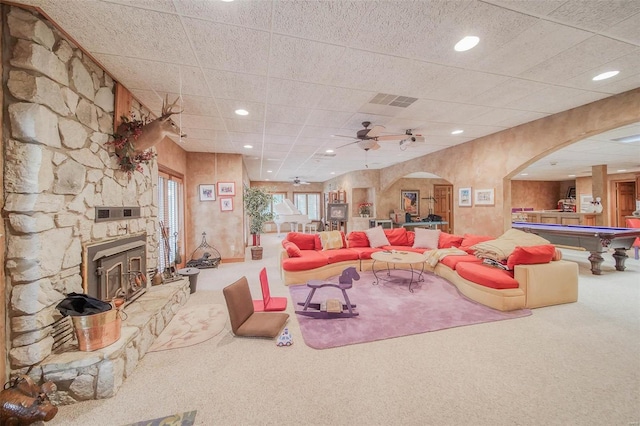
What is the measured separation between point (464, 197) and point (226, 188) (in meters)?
5.57

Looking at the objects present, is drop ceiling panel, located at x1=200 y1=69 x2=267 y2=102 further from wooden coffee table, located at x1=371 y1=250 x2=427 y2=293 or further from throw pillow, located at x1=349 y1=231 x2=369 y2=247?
throw pillow, located at x1=349 y1=231 x2=369 y2=247

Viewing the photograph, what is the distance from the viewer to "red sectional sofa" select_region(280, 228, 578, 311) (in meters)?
3.33

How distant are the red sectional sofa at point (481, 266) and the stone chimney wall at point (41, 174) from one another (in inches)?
115

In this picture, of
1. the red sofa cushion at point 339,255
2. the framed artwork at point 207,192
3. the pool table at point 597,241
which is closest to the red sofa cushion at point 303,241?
the red sofa cushion at point 339,255

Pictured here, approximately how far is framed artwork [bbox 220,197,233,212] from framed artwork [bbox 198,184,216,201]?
8.5 inches

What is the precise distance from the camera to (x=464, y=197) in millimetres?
5645

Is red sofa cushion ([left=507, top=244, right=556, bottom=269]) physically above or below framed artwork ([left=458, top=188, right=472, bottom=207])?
below

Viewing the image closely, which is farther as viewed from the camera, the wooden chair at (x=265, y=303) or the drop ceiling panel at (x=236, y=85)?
the wooden chair at (x=265, y=303)

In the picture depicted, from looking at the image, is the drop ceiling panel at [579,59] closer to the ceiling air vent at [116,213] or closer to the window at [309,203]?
the ceiling air vent at [116,213]

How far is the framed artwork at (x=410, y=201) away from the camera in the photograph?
10.3 m

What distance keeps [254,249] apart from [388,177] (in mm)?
5201

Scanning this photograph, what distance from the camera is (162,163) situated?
177 inches

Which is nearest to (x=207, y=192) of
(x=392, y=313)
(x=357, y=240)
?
(x=357, y=240)

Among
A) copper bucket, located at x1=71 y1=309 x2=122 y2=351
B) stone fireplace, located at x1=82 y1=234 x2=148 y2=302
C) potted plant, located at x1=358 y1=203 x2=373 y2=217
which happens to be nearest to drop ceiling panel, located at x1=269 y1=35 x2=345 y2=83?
stone fireplace, located at x1=82 y1=234 x2=148 y2=302
